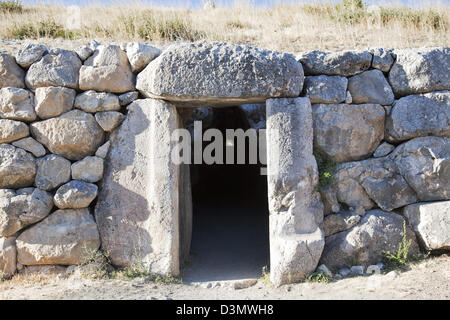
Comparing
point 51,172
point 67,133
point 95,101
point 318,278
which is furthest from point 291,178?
point 51,172

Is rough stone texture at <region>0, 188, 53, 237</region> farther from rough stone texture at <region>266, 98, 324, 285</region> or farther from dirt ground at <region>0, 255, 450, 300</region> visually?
rough stone texture at <region>266, 98, 324, 285</region>

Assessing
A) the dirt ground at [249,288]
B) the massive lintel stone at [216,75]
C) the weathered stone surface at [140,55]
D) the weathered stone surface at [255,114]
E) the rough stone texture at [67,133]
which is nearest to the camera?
the dirt ground at [249,288]

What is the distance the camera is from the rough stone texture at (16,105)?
13.4 feet

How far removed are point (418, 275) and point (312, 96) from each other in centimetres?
200

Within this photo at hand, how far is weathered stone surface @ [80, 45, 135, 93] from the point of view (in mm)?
4211

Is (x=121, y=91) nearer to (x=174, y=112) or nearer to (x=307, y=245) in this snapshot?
(x=174, y=112)

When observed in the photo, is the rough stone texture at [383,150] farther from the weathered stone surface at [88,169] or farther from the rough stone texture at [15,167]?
the rough stone texture at [15,167]

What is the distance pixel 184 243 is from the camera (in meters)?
4.93

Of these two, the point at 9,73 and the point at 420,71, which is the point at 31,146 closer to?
the point at 9,73

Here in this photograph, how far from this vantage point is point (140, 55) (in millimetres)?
4223

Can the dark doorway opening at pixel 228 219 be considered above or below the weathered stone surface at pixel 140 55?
below

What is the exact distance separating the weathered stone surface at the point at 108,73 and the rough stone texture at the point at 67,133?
0.33 metres

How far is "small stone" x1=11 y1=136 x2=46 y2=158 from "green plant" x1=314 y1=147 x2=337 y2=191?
283 cm

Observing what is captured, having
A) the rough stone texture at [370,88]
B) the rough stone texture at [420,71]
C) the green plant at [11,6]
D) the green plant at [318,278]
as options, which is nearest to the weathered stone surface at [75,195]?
the green plant at [318,278]
